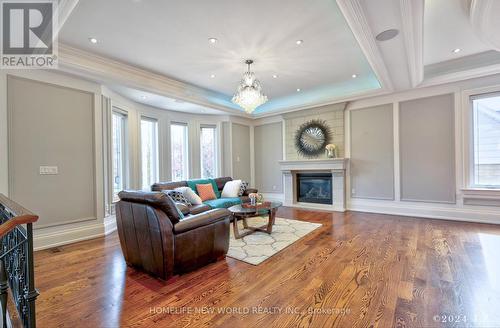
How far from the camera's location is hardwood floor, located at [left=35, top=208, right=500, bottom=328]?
173cm

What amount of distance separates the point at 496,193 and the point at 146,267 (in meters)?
5.63

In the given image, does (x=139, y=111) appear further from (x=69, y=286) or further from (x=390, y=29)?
(x=390, y=29)

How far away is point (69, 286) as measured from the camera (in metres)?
2.24

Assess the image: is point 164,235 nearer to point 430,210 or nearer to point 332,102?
point 332,102

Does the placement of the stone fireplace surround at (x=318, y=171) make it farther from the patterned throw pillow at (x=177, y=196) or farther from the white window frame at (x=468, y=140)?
the patterned throw pillow at (x=177, y=196)

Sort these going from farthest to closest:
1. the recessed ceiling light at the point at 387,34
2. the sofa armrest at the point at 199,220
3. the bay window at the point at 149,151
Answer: the bay window at the point at 149,151 < the recessed ceiling light at the point at 387,34 < the sofa armrest at the point at 199,220

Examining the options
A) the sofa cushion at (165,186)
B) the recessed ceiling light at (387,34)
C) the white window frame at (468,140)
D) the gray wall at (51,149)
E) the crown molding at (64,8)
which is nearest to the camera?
the crown molding at (64,8)

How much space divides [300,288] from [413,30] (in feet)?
10.3

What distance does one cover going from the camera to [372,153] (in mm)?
5328

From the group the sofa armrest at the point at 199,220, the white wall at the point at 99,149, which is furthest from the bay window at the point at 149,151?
the sofa armrest at the point at 199,220

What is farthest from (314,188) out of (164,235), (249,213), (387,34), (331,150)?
(164,235)

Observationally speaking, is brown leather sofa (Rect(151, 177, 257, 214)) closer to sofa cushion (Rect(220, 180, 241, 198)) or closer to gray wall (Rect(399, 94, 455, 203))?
sofa cushion (Rect(220, 180, 241, 198))

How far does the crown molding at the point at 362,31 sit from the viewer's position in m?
2.24

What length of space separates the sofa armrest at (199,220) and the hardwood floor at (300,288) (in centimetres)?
53
